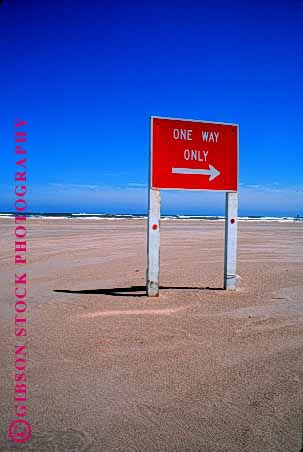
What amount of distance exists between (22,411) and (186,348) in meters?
2.08

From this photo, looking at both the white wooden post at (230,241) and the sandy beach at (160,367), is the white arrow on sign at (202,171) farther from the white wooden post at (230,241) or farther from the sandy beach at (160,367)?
the sandy beach at (160,367)

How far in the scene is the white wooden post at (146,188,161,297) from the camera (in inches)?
288

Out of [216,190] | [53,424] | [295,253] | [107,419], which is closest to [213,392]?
[107,419]

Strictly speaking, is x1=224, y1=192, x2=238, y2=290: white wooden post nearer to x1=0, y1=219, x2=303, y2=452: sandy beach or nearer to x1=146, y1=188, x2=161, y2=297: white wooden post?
x1=0, y1=219, x2=303, y2=452: sandy beach

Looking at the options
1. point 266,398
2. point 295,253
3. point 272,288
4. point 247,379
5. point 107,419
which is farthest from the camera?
point 295,253

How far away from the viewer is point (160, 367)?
13.5ft

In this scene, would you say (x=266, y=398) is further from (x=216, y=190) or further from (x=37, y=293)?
(x=37, y=293)

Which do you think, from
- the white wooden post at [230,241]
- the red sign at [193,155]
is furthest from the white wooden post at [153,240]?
the white wooden post at [230,241]

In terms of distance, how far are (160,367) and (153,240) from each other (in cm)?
354

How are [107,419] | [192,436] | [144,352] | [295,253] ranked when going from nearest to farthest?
[192,436] < [107,419] < [144,352] < [295,253]

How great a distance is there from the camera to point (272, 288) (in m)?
8.18

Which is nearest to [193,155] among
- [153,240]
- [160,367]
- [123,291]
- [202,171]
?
[202,171]

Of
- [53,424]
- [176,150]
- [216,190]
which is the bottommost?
[53,424]

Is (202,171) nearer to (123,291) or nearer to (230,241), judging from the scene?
(230,241)
